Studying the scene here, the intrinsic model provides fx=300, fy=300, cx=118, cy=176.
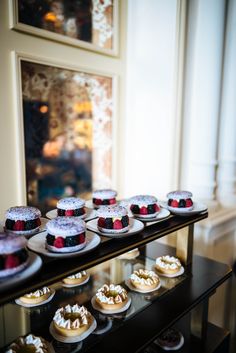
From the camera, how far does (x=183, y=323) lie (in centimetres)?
123

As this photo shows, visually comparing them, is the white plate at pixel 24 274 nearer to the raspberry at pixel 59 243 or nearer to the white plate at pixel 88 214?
the raspberry at pixel 59 243

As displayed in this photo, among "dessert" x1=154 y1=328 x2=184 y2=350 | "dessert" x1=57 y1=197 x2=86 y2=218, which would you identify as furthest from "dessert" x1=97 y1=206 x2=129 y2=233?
"dessert" x1=154 y1=328 x2=184 y2=350

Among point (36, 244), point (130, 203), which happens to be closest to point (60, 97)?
point (130, 203)

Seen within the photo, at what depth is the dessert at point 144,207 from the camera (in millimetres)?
930

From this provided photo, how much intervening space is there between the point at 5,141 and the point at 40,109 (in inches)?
8.9

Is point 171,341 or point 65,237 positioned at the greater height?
point 65,237

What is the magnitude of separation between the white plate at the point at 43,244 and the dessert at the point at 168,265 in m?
0.46

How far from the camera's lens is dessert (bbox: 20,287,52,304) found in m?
0.91

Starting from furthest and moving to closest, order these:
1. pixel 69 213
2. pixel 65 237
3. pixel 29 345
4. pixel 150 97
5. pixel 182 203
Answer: pixel 150 97
pixel 182 203
pixel 69 213
pixel 29 345
pixel 65 237

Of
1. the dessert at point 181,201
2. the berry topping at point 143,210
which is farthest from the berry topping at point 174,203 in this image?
the berry topping at point 143,210

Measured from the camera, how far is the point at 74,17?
1.36 m

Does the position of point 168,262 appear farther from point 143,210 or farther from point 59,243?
point 59,243

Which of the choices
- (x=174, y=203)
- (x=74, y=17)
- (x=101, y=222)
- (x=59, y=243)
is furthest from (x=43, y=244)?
(x=74, y=17)

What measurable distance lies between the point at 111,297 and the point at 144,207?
0.30 m
